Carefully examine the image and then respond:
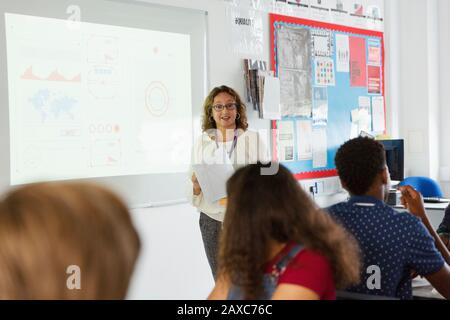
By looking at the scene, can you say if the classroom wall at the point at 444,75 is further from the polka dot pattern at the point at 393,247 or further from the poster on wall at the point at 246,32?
the polka dot pattern at the point at 393,247

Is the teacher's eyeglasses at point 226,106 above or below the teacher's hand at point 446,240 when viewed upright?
above

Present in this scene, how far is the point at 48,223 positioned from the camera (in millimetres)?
602

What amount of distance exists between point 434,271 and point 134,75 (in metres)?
2.11

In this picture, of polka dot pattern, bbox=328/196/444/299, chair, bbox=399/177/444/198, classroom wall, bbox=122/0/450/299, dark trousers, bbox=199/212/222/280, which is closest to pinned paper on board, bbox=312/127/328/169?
classroom wall, bbox=122/0/450/299

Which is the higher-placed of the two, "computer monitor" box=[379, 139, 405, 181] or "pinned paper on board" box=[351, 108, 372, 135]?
"pinned paper on board" box=[351, 108, 372, 135]

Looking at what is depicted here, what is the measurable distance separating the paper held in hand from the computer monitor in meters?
2.04

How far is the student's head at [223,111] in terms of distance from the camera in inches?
123

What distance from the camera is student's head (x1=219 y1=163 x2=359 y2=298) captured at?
1.27 m

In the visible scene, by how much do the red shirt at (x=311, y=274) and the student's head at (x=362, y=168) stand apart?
22.5 inches

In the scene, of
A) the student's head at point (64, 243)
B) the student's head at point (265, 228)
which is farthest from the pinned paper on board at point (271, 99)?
the student's head at point (64, 243)

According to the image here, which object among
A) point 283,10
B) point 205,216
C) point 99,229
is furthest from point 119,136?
point 99,229

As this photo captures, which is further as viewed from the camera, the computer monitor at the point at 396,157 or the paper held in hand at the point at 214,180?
the computer monitor at the point at 396,157

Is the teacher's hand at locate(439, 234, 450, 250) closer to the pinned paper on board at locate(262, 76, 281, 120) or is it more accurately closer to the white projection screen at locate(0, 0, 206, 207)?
the white projection screen at locate(0, 0, 206, 207)

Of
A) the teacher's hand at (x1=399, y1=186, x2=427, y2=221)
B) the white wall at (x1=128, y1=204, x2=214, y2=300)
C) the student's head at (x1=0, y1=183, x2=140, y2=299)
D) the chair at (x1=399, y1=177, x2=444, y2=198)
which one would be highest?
the student's head at (x1=0, y1=183, x2=140, y2=299)
